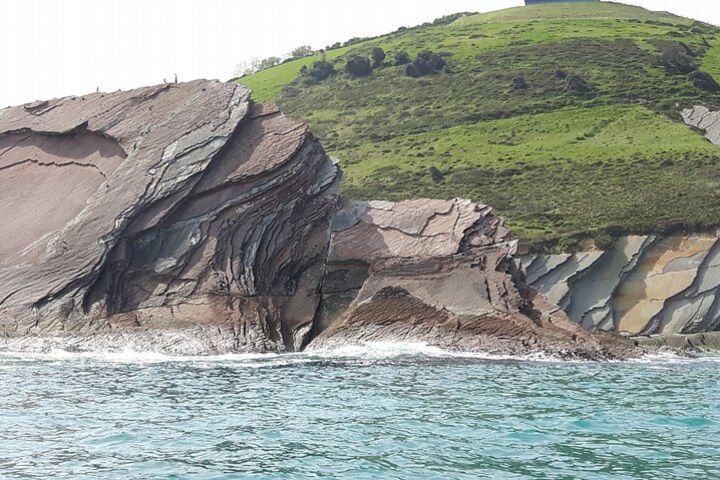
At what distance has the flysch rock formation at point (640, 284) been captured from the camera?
2196 inches

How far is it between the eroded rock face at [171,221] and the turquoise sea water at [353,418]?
2881 millimetres

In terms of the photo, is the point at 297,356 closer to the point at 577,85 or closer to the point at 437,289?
the point at 437,289

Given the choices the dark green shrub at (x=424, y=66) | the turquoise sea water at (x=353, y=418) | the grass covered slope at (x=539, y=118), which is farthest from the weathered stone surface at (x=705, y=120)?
the turquoise sea water at (x=353, y=418)

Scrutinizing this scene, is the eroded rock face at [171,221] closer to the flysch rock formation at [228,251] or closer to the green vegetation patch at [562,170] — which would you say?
the flysch rock formation at [228,251]

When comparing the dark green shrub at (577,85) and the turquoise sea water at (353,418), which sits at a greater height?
the dark green shrub at (577,85)

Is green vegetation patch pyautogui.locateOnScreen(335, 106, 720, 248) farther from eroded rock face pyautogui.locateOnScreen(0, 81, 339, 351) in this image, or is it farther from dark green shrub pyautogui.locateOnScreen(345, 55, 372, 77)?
eroded rock face pyautogui.locateOnScreen(0, 81, 339, 351)

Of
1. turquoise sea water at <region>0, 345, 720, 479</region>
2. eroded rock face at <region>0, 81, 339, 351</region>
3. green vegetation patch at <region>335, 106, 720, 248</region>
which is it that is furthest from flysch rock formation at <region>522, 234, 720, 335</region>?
turquoise sea water at <region>0, 345, 720, 479</region>

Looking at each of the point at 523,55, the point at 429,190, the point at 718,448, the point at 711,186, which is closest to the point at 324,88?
the point at 523,55

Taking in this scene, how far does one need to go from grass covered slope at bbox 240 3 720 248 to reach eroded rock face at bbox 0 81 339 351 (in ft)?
97.5

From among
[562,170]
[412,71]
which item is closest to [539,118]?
[562,170]

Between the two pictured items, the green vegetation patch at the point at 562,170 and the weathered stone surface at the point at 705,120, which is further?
the weathered stone surface at the point at 705,120

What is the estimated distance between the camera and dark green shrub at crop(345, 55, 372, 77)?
12469 centimetres

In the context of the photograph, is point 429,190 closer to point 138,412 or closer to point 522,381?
point 522,381

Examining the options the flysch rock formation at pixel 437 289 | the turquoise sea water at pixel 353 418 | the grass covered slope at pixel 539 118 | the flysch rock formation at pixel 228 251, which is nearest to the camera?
the turquoise sea water at pixel 353 418
